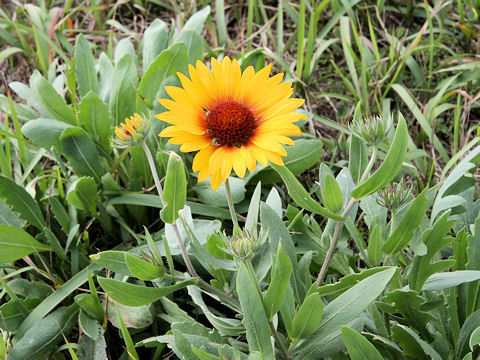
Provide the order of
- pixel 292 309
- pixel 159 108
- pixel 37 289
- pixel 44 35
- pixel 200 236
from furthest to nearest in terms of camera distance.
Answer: pixel 44 35 < pixel 159 108 < pixel 37 289 < pixel 200 236 < pixel 292 309

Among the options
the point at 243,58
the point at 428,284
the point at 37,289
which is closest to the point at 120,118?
the point at 243,58

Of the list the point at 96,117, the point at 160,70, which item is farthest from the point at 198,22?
the point at 96,117

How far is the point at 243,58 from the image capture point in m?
2.56

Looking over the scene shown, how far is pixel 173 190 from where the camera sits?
1475 millimetres

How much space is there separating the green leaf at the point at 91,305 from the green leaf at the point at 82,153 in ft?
1.91

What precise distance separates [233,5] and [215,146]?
82.8 inches

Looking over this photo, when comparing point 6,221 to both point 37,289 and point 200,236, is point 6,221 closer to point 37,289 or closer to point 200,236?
point 37,289

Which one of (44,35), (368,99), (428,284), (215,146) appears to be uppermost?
(44,35)

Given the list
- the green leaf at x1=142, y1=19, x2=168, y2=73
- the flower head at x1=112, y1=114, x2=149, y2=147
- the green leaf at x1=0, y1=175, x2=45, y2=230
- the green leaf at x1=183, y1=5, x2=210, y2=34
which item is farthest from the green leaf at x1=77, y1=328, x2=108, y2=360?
the green leaf at x1=183, y1=5, x2=210, y2=34

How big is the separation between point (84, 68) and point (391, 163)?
65.3 inches

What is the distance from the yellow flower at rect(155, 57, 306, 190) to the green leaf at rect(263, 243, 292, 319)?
0.77ft

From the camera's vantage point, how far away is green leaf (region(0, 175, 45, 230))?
211 centimetres

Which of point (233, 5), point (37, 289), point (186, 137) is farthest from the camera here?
point (233, 5)

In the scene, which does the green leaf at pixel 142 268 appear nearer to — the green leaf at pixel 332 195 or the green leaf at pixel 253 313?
the green leaf at pixel 253 313
